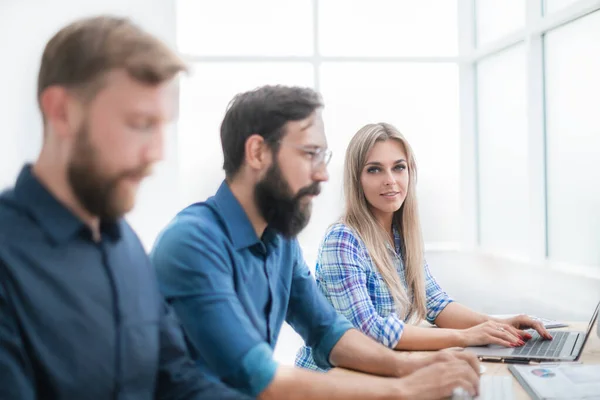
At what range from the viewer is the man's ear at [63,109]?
906 millimetres

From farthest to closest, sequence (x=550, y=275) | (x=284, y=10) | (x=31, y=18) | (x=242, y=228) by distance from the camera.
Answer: (x=284, y=10), (x=31, y=18), (x=550, y=275), (x=242, y=228)

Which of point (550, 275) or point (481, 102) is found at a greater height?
point (481, 102)

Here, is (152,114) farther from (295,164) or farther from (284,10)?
(284,10)

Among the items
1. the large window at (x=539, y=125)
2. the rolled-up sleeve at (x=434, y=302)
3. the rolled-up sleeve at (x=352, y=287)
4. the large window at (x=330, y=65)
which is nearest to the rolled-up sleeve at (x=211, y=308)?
the rolled-up sleeve at (x=352, y=287)

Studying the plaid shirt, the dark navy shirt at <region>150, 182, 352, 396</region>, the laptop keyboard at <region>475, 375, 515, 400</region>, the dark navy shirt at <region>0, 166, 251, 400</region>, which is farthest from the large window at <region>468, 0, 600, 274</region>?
the dark navy shirt at <region>0, 166, 251, 400</region>

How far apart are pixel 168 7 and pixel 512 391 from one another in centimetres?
382

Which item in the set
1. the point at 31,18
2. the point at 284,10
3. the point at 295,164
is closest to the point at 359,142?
the point at 295,164

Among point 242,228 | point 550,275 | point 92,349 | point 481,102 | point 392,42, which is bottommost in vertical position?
point 550,275

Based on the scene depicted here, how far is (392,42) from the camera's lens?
4723mm

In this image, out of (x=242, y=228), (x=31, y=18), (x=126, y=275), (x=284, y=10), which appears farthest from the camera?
(x=284, y=10)

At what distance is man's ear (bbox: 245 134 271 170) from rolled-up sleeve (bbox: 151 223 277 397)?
0.77ft

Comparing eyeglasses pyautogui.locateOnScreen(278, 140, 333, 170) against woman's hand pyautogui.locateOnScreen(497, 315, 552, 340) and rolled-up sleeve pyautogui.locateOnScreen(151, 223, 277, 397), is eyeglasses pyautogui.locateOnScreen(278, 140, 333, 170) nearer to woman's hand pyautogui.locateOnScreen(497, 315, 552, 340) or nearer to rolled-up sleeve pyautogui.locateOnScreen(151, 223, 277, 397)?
rolled-up sleeve pyautogui.locateOnScreen(151, 223, 277, 397)

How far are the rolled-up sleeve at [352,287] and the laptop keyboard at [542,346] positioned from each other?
36cm

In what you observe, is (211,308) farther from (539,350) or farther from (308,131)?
(539,350)
